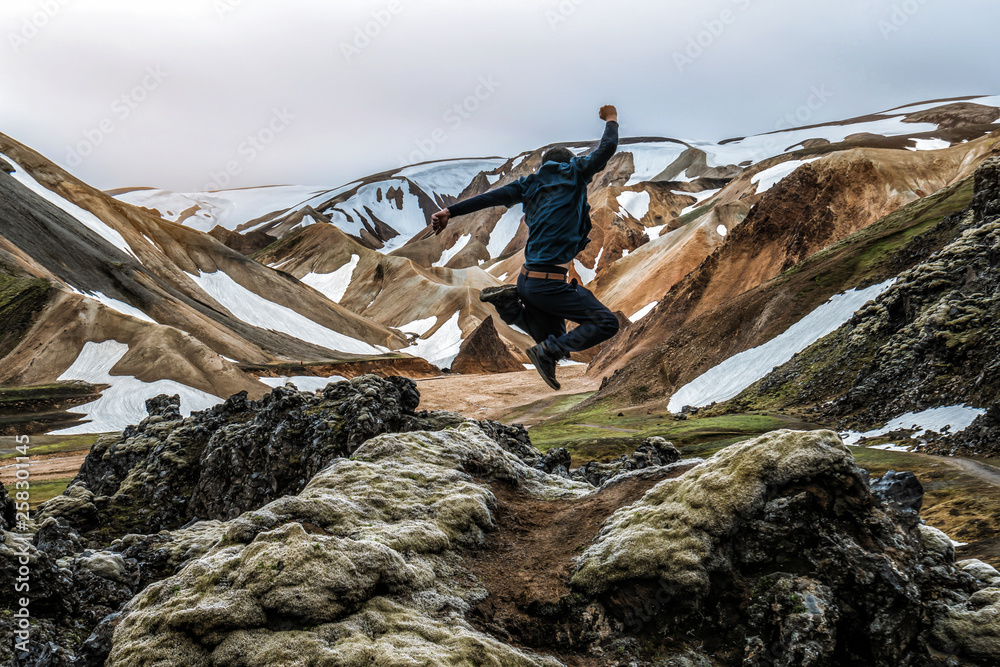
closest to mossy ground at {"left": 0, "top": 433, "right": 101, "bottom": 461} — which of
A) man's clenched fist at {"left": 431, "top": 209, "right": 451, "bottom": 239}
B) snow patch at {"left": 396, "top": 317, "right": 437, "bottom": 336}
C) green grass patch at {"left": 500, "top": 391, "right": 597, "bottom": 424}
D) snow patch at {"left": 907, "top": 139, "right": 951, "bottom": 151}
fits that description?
green grass patch at {"left": 500, "top": 391, "right": 597, "bottom": 424}

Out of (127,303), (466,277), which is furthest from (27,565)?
(466,277)

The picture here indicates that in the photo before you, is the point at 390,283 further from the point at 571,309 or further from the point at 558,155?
the point at 571,309

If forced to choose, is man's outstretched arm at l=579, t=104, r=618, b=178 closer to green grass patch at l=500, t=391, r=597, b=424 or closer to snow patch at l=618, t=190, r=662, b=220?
green grass patch at l=500, t=391, r=597, b=424

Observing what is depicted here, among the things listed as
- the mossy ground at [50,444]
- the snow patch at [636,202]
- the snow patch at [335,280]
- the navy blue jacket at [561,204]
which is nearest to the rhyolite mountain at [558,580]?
the navy blue jacket at [561,204]

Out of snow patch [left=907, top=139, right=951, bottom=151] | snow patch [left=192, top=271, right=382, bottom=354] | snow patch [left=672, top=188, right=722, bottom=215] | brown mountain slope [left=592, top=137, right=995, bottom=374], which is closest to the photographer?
brown mountain slope [left=592, top=137, right=995, bottom=374]

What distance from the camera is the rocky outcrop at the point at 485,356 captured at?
329 feet

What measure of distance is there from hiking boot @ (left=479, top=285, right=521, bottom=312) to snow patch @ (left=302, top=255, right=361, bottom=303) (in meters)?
152

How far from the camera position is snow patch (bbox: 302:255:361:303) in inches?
6280

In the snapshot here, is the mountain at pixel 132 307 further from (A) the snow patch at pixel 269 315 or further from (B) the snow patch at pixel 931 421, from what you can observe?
(B) the snow patch at pixel 931 421

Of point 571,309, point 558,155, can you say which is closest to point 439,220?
point 558,155

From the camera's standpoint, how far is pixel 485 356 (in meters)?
102

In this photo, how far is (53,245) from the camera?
82375mm

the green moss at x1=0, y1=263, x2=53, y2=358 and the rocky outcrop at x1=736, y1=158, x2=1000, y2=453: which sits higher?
the green moss at x1=0, y1=263, x2=53, y2=358

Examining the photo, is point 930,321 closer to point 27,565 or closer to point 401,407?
point 401,407
